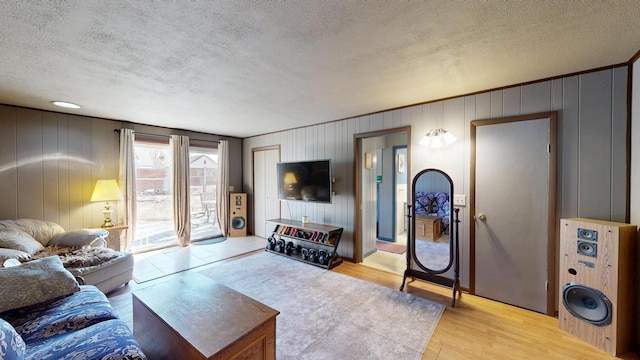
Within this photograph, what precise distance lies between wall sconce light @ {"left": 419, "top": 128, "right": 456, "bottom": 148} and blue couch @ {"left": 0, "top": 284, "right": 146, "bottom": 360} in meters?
3.25

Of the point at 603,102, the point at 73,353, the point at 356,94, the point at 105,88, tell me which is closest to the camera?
the point at 73,353

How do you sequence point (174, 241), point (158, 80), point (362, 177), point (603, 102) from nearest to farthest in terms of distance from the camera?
point (603, 102)
point (158, 80)
point (362, 177)
point (174, 241)

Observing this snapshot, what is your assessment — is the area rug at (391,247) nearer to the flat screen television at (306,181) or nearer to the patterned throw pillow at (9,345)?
the flat screen television at (306,181)

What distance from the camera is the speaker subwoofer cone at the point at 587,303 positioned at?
1.89 metres

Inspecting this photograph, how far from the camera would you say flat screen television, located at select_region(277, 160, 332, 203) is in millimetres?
3908

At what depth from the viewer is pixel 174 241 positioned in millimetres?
4875

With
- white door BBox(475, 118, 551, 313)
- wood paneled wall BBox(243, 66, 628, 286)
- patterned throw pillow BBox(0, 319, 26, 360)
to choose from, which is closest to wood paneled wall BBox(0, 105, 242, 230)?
patterned throw pillow BBox(0, 319, 26, 360)

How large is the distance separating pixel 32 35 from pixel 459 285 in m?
4.40

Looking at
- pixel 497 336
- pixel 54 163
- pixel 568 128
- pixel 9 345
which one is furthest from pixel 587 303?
pixel 54 163

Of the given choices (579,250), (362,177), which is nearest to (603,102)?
(579,250)

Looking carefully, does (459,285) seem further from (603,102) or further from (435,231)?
(603,102)

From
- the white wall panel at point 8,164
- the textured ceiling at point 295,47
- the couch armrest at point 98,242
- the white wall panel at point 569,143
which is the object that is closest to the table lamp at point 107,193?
the couch armrest at point 98,242

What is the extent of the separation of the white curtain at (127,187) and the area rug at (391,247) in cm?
445

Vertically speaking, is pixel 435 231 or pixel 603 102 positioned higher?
pixel 603 102
